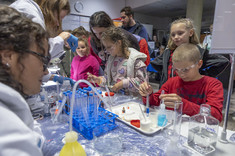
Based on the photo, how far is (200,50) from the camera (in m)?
1.37

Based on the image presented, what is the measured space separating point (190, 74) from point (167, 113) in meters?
0.42

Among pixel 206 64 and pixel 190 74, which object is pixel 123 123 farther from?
pixel 206 64

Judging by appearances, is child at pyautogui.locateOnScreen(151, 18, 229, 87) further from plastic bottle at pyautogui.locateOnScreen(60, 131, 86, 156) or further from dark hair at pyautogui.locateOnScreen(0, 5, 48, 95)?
dark hair at pyautogui.locateOnScreen(0, 5, 48, 95)

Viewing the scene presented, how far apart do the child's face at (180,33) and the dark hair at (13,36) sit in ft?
4.38

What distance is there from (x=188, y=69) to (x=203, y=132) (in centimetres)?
54

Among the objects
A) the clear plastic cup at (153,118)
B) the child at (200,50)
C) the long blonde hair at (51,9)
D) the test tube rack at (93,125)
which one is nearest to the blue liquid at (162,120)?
the clear plastic cup at (153,118)

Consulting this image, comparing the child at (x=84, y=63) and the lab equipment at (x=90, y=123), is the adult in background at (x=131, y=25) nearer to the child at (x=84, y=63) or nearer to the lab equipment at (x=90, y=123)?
the child at (x=84, y=63)

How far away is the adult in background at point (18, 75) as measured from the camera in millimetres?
363

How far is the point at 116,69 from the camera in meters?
1.68

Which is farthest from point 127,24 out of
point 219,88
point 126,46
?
point 219,88

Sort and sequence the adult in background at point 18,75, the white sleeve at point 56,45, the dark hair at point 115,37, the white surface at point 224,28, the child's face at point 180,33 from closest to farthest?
the adult in background at point 18,75, the white surface at point 224,28, the white sleeve at point 56,45, the child's face at point 180,33, the dark hair at point 115,37

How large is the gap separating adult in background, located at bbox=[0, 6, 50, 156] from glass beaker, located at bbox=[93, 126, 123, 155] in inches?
11.6

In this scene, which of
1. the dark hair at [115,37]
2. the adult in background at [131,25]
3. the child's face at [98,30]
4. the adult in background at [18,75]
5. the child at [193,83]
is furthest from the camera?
the adult in background at [131,25]

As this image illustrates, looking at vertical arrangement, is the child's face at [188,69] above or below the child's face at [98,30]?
below
